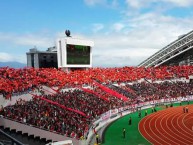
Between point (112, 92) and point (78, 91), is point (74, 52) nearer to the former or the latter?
point (112, 92)

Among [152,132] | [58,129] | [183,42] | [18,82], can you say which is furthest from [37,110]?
[183,42]

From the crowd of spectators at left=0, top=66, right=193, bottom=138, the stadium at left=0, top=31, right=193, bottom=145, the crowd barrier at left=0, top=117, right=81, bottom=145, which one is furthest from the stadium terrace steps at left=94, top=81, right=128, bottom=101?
the crowd barrier at left=0, top=117, right=81, bottom=145

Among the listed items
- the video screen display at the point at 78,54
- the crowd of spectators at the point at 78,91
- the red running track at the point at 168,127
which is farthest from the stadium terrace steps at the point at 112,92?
the red running track at the point at 168,127

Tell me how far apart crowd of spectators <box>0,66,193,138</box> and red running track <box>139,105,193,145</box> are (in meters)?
5.47

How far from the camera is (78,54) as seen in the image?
49625mm

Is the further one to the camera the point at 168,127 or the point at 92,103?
the point at 92,103

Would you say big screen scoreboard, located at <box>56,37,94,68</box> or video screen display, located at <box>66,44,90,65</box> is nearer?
big screen scoreboard, located at <box>56,37,94,68</box>

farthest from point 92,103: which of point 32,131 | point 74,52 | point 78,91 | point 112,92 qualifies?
point 74,52

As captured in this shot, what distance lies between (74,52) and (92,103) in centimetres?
1624

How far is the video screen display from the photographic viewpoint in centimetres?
4762

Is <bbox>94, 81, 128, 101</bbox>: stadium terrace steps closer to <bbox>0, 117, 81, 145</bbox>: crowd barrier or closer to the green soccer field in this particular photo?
the green soccer field

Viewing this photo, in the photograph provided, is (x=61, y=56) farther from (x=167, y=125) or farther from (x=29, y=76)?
(x=167, y=125)

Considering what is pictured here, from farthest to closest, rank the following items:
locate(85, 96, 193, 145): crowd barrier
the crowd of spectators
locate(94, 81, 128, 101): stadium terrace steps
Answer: locate(94, 81, 128, 101): stadium terrace steps < locate(85, 96, 193, 145): crowd barrier < the crowd of spectators

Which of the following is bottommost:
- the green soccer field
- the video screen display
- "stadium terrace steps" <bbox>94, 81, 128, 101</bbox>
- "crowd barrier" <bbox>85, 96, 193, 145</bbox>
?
the green soccer field
